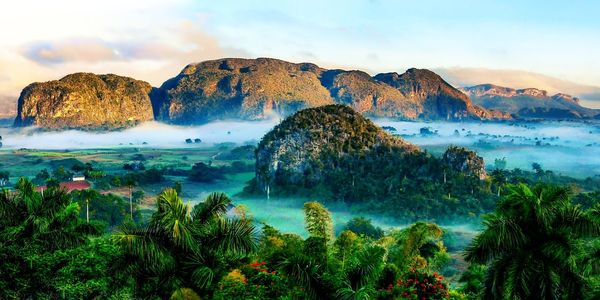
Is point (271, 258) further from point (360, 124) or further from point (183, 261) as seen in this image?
point (360, 124)

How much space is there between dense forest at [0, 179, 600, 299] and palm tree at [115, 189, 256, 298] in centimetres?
3

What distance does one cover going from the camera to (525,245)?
13836mm

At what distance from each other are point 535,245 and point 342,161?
292 feet

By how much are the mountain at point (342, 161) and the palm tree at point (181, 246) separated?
7634 centimetres

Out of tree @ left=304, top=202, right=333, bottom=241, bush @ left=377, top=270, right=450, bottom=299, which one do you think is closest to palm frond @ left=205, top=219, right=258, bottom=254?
tree @ left=304, top=202, right=333, bottom=241

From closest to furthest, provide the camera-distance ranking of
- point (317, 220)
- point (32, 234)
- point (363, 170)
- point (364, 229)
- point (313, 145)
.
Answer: point (317, 220)
point (32, 234)
point (364, 229)
point (363, 170)
point (313, 145)

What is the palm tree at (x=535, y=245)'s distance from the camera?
43.6 ft

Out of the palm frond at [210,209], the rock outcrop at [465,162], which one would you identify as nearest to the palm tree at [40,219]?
the palm frond at [210,209]

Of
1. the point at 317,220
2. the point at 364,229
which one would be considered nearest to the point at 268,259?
the point at 317,220

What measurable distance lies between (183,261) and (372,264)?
6.15 m

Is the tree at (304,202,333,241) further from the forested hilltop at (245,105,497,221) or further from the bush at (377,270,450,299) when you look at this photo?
the forested hilltop at (245,105,497,221)

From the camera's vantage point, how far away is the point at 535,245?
1380 centimetres

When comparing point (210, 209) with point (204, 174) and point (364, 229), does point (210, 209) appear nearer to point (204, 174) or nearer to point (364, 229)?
point (364, 229)

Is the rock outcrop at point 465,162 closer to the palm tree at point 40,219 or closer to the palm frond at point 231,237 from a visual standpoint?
the palm tree at point 40,219
